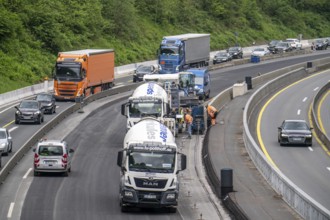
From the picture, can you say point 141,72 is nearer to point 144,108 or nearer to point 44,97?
point 44,97

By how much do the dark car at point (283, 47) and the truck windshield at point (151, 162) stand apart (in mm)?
97221

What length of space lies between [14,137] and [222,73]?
4806 centimetres

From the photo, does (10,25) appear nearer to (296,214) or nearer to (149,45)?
(149,45)

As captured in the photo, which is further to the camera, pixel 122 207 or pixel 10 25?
pixel 10 25

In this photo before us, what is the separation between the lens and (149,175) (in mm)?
35281

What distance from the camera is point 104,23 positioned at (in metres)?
114

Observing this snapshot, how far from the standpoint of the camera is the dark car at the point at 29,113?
204ft

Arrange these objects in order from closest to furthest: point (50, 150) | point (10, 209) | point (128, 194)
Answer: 1. point (128, 194)
2. point (10, 209)
3. point (50, 150)

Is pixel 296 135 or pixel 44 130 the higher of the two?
pixel 44 130

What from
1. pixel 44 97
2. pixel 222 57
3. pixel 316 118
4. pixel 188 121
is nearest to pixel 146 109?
pixel 188 121

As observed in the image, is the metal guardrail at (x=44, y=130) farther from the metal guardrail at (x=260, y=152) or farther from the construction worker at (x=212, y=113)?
the construction worker at (x=212, y=113)

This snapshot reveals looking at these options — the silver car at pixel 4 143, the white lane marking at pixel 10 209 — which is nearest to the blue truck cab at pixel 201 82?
the silver car at pixel 4 143

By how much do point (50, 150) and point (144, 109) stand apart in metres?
9.06

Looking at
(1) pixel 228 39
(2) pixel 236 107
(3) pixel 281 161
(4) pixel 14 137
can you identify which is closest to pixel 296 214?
(3) pixel 281 161
